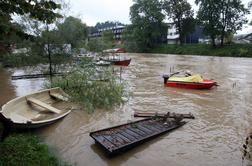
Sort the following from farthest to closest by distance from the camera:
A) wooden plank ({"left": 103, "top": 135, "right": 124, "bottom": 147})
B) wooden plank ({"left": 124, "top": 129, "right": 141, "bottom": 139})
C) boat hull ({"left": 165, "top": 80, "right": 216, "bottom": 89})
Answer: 1. boat hull ({"left": 165, "top": 80, "right": 216, "bottom": 89})
2. wooden plank ({"left": 124, "top": 129, "right": 141, "bottom": 139})
3. wooden plank ({"left": 103, "top": 135, "right": 124, "bottom": 147})

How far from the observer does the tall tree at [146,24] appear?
5791cm

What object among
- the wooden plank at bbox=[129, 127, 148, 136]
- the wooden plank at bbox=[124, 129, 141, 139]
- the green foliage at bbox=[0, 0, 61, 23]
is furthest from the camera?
the wooden plank at bbox=[129, 127, 148, 136]

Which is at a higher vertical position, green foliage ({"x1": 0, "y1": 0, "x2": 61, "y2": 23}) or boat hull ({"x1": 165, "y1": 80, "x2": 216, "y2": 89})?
green foliage ({"x1": 0, "y1": 0, "x2": 61, "y2": 23})

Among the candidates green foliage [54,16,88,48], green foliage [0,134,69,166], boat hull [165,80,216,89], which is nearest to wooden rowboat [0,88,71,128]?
green foliage [0,134,69,166]

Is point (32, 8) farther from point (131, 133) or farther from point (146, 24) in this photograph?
point (146, 24)

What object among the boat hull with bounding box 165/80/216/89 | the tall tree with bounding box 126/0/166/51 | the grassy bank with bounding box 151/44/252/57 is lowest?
the boat hull with bounding box 165/80/216/89

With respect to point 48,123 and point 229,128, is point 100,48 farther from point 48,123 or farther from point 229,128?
point 229,128

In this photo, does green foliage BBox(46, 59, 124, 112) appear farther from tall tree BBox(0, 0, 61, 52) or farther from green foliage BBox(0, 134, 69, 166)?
tall tree BBox(0, 0, 61, 52)

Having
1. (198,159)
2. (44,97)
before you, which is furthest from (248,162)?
(44,97)

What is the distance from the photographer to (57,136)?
26.8 feet

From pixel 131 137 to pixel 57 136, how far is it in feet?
8.13

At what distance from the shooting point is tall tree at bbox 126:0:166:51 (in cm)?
5791

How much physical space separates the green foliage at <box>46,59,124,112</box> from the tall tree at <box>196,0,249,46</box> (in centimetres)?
4169

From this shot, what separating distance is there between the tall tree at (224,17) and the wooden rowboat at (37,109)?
4342 centimetres
